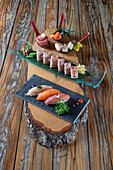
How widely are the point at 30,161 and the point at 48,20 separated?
9.18 feet

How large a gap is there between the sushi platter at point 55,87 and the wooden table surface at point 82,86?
20 cm

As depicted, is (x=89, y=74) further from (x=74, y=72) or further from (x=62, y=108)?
(x=62, y=108)

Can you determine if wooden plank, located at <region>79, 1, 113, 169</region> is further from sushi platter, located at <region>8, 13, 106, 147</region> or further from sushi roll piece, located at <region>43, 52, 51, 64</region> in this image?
sushi roll piece, located at <region>43, 52, 51, 64</region>

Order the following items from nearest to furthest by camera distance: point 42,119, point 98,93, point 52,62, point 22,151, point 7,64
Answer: point 42,119 → point 22,151 → point 52,62 → point 98,93 → point 7,64

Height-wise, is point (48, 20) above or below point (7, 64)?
above

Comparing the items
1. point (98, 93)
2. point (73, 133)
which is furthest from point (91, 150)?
point (98, 93)

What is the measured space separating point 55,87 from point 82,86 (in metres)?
0.67

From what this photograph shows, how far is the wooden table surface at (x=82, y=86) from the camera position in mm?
2221

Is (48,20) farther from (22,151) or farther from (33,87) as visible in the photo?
(22,151)

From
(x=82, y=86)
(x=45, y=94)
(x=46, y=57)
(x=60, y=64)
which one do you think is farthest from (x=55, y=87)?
(x=82, y=86)

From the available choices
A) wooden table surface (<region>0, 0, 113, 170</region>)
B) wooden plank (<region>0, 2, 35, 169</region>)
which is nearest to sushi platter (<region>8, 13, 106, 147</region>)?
wooden table surface (<region>0, 0, 113, 170</region>)

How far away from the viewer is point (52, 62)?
2.60 meters

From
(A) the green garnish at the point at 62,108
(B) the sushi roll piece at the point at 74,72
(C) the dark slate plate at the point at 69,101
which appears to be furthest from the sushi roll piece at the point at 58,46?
(A) the green garnish at the point at 62,108

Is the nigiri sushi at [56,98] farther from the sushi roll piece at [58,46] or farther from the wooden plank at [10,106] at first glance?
the sushi roll piece at [58,46]
